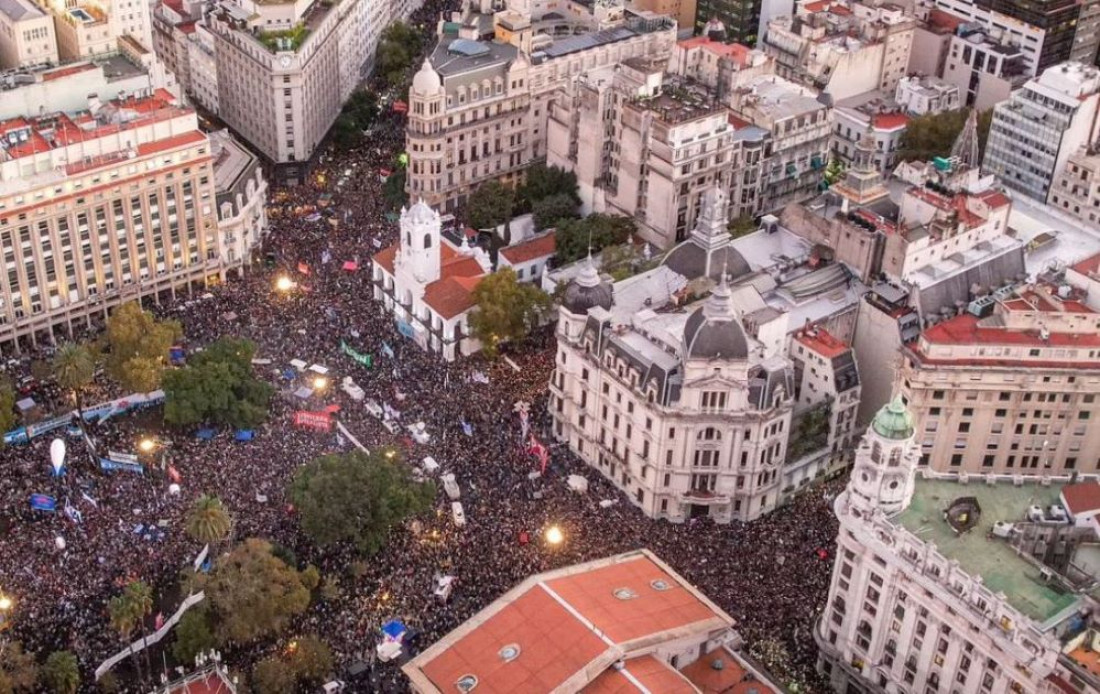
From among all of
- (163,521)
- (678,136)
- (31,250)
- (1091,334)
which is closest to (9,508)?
(163,521)

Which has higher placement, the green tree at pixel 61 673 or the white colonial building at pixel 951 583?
the white colonial building at pixel 951 583

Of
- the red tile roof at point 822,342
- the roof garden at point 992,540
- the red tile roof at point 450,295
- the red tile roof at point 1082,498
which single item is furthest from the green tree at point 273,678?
the red tile roof at point 1082,498

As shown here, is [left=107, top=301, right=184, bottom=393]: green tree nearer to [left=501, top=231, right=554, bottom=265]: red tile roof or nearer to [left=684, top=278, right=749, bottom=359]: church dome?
[left=501, top=231, right=554, bottom=265]: red tile roof

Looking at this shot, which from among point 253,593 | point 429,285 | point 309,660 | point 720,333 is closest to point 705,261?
point 720,333

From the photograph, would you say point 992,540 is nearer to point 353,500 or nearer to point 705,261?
point 705,261

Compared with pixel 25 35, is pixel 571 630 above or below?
below

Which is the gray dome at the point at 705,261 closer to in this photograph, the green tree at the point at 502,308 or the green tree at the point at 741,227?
the green tree at the point at 741,227

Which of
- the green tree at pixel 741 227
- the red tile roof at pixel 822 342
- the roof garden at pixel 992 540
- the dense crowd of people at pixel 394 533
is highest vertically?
the roof garden at pixel 992 540
